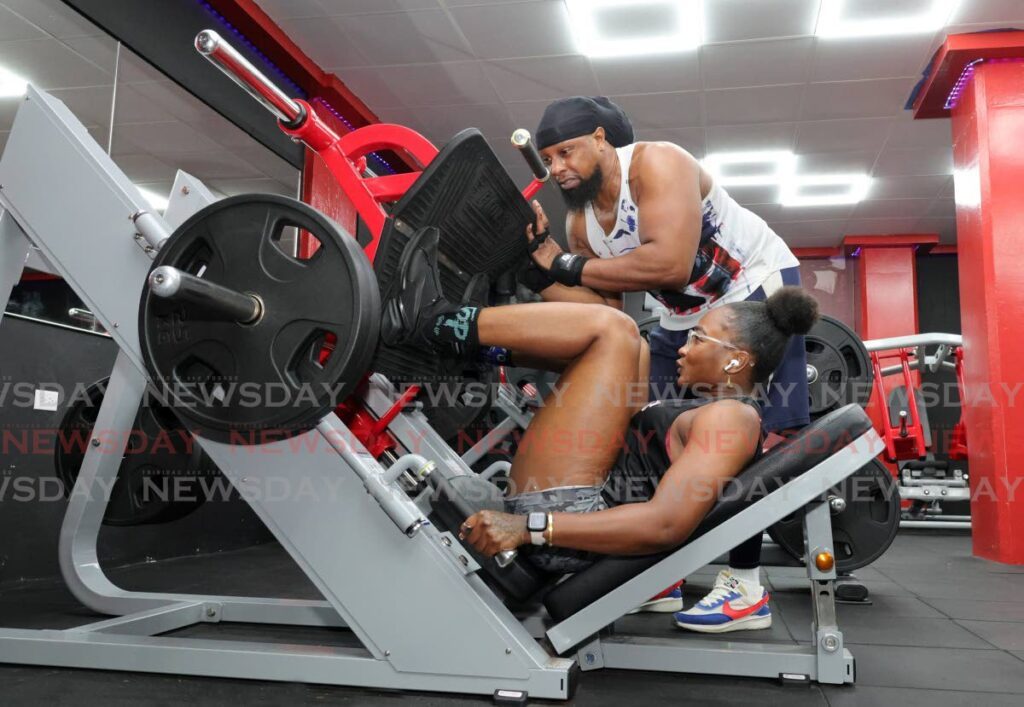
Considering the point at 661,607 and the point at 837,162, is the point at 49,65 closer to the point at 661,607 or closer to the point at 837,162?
the point at 661,607

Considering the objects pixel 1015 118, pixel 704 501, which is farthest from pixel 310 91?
pixel 704 501

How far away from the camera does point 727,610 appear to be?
1937mm

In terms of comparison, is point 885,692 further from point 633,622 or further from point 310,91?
point 310,91

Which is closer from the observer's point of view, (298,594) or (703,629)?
(703,629)

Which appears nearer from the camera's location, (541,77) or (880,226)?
(541,77)

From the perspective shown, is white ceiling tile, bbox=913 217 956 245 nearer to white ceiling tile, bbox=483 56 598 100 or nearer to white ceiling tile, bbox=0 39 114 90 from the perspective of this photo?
white ceiling tile, bbox=483 56 598 100

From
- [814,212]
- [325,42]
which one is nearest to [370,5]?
[325,42]

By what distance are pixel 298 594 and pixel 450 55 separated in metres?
3.38

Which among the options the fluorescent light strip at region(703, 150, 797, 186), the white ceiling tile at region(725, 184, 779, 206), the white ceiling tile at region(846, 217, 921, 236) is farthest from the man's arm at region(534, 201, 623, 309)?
the white ceiling tile at region(846, 217, 921, 236)

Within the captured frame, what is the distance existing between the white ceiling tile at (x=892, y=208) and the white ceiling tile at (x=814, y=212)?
11 centimetres

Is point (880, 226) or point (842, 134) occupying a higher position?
point (842, 134)

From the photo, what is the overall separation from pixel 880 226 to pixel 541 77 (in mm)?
4601

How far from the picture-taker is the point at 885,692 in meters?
1.51

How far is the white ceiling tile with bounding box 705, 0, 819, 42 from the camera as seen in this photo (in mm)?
4164
